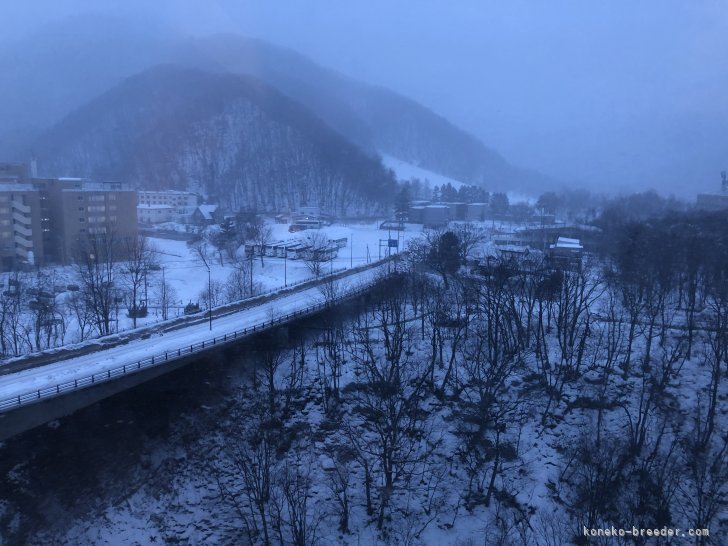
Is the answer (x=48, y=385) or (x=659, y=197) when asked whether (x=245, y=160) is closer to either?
(x=659, y=197)

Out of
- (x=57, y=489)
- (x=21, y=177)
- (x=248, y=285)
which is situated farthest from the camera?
(x=21, y=177)

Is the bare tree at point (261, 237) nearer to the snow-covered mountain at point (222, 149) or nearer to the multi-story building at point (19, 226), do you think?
the multi-story building at point (19, 226)

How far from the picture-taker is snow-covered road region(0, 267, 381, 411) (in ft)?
28.3

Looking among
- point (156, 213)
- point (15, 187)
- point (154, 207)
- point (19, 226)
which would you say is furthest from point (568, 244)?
point (154, 207)

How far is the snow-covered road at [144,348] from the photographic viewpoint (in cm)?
862

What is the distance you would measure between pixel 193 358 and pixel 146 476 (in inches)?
105

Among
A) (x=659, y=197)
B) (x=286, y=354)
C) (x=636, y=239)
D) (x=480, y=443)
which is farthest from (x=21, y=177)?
(x=659, y=197)

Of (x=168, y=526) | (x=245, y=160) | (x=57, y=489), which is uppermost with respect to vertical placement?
(x=245, y=160)

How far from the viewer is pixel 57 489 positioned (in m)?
7.79

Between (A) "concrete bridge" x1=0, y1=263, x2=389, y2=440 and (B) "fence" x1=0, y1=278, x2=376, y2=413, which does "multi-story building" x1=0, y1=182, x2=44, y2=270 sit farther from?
(B) "fence" x1=0, y1=278, x2=376, y2=413

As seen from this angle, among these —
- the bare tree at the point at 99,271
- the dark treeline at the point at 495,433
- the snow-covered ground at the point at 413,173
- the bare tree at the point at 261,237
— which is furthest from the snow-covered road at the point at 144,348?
the snow-covered ground at the point at 413,173

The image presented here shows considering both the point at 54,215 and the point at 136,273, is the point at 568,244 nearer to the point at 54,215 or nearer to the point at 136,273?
the point at 136,273

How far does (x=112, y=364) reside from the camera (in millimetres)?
9625

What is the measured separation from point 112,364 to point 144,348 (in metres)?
1.05
